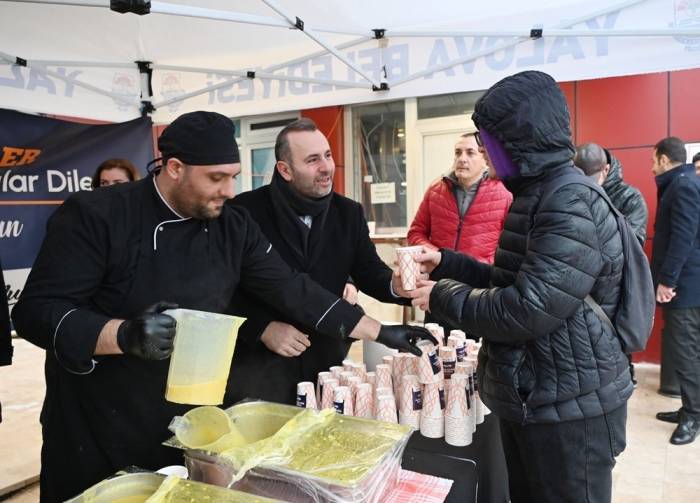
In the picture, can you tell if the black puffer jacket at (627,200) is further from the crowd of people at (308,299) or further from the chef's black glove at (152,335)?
the chef's black glove at (152,335)

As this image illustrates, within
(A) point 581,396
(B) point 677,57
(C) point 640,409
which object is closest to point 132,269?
(A) point 581,396

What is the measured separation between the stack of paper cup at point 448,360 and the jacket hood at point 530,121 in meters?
0.76

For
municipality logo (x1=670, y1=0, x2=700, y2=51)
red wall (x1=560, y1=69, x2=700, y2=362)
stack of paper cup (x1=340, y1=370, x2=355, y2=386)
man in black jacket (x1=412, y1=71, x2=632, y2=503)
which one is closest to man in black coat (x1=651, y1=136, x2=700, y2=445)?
red wall (x1=560, y1=69, x2=700, y2=362)

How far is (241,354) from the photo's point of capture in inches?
88.3

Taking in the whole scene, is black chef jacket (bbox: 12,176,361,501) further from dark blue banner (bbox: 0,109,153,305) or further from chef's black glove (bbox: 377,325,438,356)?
dark blue banner (bbox: 0,109,153,305)

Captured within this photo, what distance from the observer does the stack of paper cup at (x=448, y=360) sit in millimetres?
1873

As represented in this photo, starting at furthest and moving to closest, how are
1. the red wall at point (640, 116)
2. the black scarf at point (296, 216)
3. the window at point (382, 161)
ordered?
A: 1. the window at point (382, 161)
2. the red wall at point (640, 116)
3. the black scarf at point (296, 216)

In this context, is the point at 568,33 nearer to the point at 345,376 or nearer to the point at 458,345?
the point at 458,345

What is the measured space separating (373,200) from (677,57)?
158 inches

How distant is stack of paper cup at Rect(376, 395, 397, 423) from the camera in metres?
1.62

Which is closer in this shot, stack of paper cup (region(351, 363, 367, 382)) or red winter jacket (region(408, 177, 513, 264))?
stack of paper cup (region(351, 363, 367, 382))

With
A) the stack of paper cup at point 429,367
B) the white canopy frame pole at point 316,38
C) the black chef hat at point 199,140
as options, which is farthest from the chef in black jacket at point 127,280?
the white canopy frame pole at point 316,38

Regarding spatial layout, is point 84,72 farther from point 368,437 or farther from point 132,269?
point 368,437

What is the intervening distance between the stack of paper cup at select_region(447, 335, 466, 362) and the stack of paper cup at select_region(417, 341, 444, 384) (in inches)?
8.8
